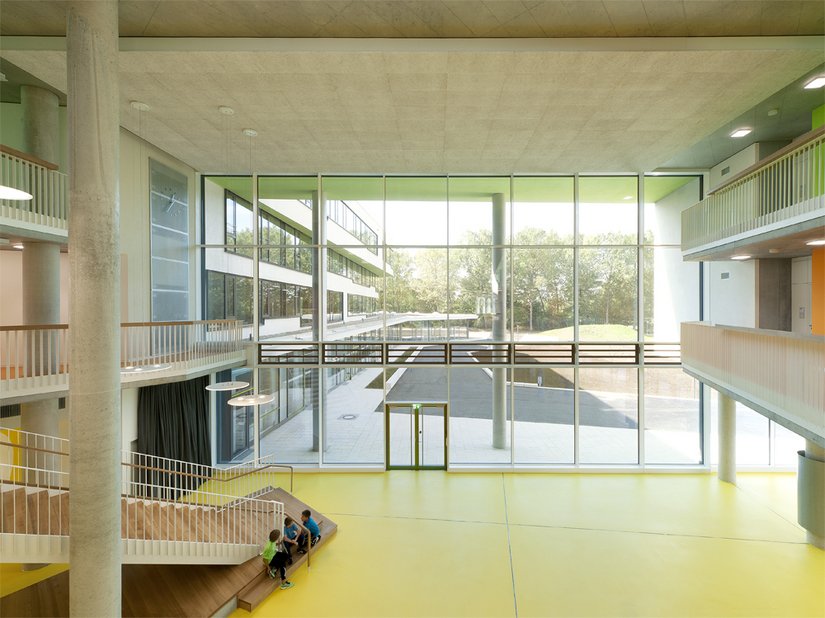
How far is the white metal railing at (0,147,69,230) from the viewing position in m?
5.59

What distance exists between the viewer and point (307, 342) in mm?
10625

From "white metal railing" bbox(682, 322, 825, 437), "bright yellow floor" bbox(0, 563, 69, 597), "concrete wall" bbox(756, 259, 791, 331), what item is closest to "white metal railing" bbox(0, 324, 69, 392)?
"bright yellow floor" bbox(0, 563, 69, 597)

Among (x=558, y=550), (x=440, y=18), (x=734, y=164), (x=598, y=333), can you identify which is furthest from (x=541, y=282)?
(x=440, y=18)

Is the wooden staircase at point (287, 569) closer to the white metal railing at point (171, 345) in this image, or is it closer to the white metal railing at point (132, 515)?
the white metal railing at point (132, 515)

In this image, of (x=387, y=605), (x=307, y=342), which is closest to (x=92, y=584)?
(x=387, y=605)

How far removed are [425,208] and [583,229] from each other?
4.14m

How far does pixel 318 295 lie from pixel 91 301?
624 cm

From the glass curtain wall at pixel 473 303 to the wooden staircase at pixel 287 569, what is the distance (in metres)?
2.10

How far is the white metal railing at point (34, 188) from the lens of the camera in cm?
559

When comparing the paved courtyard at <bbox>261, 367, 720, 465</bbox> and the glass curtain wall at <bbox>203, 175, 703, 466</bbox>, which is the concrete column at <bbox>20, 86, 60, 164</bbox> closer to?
the glass curtain wall at <bbox>203, 175, 703, 466</bbox>

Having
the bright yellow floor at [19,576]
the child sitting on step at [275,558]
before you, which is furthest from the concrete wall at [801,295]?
the bright yellow floor at [19,576]

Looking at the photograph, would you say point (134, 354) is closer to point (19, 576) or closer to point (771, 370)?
point (19, 576)

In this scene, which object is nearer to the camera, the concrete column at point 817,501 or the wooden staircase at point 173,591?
the wooden staircase at point 173,591

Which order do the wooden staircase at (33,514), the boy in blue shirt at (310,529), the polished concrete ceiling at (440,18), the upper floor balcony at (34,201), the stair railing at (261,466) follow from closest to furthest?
the wooden staircase at (33,514), the polished concrete ceiling at (440,18), the upper floor balcony at (34,201), the boy in blue shirt at (310,529), the stair railing at (261,466)
